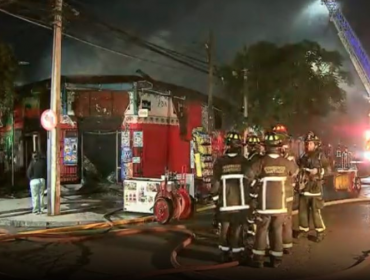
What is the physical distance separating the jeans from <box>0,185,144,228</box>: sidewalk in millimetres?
263

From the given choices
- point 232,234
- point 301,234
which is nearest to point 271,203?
point 232,234

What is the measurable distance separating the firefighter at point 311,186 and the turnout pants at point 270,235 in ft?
8.19

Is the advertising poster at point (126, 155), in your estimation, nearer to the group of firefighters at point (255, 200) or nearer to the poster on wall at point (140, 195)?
the poster on wall at point (140, 195)

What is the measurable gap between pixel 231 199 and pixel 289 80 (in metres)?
24.6

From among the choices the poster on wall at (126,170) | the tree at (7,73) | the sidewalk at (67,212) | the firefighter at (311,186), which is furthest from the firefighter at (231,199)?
the poster on wall at (126,170)

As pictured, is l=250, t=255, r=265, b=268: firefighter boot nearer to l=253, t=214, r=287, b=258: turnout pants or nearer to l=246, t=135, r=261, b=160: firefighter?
l=253, t=214, r=287, b=258: turnout pants

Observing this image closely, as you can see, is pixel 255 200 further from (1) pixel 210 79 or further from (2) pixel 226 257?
(1) pixel 210 79

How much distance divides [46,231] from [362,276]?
7471 millimetres

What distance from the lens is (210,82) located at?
2547cm

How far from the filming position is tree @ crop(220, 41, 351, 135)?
32.4 metres

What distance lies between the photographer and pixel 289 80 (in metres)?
32.6

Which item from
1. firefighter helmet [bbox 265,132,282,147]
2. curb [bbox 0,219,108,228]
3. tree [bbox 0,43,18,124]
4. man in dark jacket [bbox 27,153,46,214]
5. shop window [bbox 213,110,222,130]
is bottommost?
curb [bbox 0,219,108,228]

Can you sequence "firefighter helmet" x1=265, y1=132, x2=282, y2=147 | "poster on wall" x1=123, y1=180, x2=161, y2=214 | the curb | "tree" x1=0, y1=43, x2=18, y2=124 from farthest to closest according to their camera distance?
"tree" x1=0, y1=43, x2=18, y2=124
"poster on wall" x1=123, y1=180, x2=161, y2=214
the curb
"firefighter helmet" x1=265, y1=132, x2=282, y2=147

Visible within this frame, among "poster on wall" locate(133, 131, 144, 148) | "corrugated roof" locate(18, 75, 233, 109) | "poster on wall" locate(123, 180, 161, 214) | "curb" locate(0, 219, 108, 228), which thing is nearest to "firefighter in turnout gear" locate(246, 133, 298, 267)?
"poster on wall" locate(123, 180, 161, 214)
